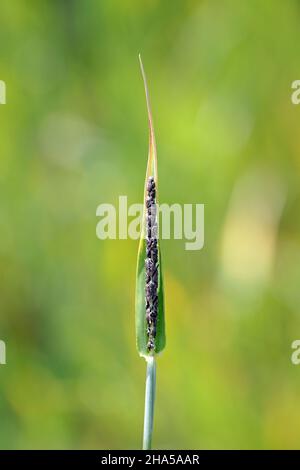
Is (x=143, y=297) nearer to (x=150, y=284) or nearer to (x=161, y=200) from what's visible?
(x=150, y=284)

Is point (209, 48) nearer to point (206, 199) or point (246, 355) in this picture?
point (206, 199)

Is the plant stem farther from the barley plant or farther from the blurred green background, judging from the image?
the blurred green background

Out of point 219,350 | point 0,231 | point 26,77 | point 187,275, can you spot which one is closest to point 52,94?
point 26,77

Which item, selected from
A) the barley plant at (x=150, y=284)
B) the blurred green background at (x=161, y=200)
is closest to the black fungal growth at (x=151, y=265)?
the barley plant at (x=150, y=284)

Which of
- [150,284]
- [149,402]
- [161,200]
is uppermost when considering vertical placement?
[161,200]

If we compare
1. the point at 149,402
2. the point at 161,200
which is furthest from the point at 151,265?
the point at 161,200

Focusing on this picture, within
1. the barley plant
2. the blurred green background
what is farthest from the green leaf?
the blurred green background

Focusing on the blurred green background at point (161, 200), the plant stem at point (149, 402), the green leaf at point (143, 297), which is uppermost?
the blurred green background at point (161, 200)

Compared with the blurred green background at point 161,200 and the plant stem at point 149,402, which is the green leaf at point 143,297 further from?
the blurred green background at point 161,200
